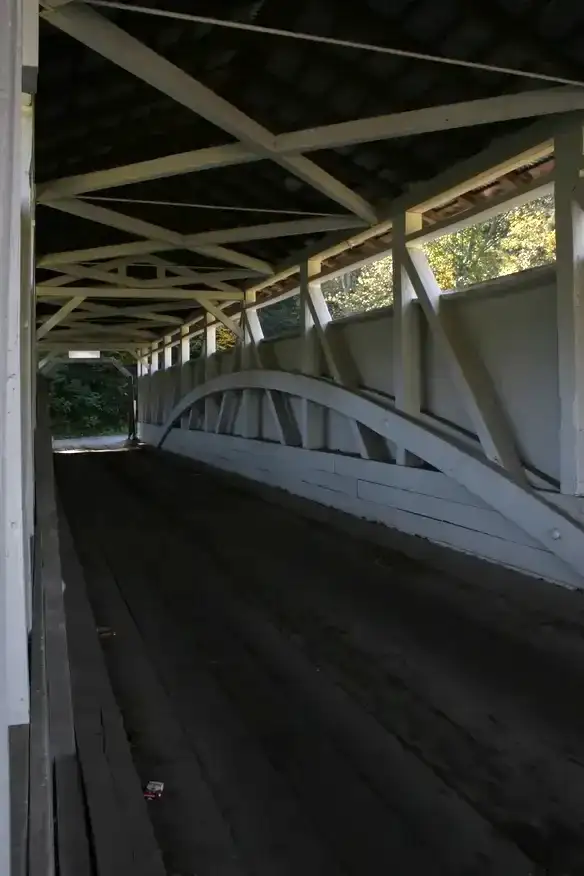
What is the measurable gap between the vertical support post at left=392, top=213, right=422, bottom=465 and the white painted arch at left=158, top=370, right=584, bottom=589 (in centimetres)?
19

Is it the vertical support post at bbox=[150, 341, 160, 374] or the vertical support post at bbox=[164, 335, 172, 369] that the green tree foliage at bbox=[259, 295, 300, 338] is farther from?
the vertical support post at bbox=[164, 335, 172, 369]

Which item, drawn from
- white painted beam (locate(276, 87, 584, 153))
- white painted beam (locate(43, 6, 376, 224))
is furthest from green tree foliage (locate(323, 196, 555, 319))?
white painted beam (locate(276, 87, 584, 153))

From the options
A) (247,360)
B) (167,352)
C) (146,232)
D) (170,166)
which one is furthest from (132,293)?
(167,352)

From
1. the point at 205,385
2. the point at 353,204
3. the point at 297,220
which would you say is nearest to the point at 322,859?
the point at 353,204

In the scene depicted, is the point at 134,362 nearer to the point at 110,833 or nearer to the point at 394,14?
the point at 394,14

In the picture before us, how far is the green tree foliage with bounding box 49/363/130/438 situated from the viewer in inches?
1352

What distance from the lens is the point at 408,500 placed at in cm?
692

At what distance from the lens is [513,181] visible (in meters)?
5.84

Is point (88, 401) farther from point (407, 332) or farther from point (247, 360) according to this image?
point (407, 332)

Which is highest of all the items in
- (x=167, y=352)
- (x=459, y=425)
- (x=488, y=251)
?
(x=488, y=251)

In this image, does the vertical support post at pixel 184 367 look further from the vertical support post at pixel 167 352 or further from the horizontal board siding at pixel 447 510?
the horizontal board siding at pixel 447 510

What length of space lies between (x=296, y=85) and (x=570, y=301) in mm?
2363

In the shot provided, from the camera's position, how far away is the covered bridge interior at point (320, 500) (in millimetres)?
2240

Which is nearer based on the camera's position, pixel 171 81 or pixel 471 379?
pixel 171 81
